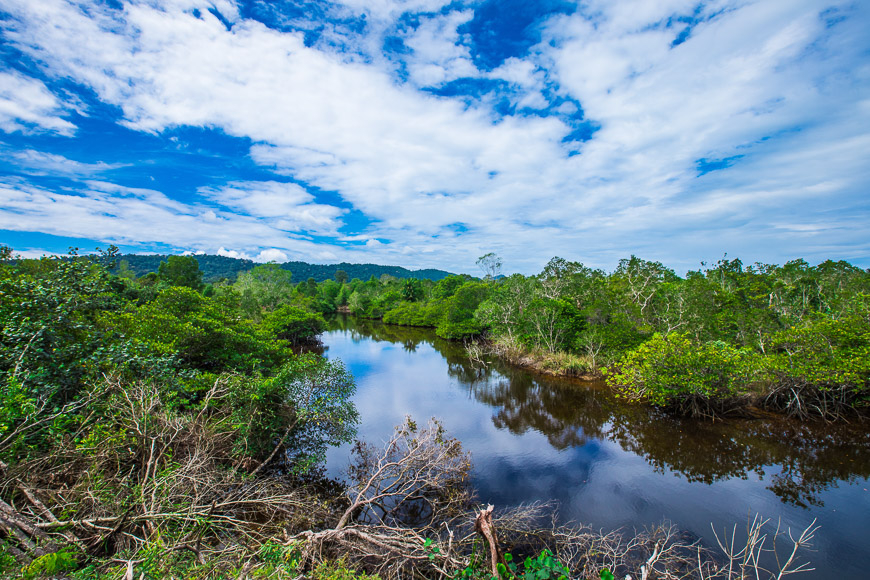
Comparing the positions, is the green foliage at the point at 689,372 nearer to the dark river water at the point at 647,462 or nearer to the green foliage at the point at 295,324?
the dark river water at the point at 647,462

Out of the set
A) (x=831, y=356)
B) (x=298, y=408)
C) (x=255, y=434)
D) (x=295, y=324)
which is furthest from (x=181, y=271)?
(x=831, y=356)

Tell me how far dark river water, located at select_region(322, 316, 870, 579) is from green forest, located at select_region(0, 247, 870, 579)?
101cm

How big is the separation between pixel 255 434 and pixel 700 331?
935 inches

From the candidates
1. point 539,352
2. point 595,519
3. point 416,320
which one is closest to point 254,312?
point 416,320

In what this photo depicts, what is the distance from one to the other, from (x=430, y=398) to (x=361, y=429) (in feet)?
18.9

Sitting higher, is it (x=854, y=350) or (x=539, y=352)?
(x=854, y=350)

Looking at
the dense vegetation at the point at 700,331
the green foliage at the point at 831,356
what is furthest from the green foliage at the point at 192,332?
the green foliage at the point at 831,356

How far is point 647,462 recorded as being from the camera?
12.7 m

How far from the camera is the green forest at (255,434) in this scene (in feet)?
17.8

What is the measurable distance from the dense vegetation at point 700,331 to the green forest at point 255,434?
136 millimetres

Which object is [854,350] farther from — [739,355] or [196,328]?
[196,328]

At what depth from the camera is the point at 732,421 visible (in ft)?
50.3

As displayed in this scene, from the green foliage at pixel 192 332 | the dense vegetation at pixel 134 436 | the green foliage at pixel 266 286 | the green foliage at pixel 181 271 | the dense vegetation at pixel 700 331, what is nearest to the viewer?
the dense vegetation at pixel 134 436

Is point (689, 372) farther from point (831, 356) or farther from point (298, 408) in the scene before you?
point (298, 408)
